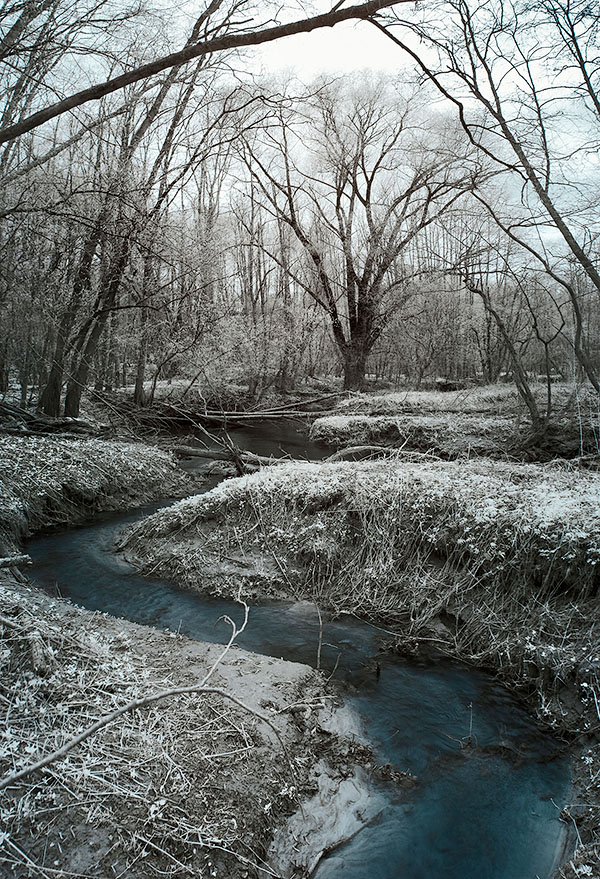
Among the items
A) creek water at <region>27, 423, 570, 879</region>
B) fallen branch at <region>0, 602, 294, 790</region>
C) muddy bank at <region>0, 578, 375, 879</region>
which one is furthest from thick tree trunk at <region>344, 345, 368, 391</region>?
fallen branch at <region>0, 602, 294, 790</region>

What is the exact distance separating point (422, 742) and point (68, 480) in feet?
24.2

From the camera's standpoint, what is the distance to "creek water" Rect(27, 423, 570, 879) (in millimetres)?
3037

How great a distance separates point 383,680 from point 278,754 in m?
1.65

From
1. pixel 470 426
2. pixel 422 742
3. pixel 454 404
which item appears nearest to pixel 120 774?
pixel 422 742

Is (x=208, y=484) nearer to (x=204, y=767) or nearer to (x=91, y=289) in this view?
(x=91, y=289)

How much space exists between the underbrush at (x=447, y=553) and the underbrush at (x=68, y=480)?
72.9 inches

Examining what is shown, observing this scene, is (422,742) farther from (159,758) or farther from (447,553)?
(447,553)

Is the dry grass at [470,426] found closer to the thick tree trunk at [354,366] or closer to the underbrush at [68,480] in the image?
the thick tree trunk at [354,366]

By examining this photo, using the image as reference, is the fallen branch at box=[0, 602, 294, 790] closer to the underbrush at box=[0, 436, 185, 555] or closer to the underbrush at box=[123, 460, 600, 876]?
the underbrush at box=[123, 460, 600, 876]

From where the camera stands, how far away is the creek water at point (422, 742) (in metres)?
3.04

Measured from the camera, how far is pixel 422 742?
394cm

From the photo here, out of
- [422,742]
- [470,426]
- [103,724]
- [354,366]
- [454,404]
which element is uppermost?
[354,366]

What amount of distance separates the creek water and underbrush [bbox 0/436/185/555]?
1.86 metres

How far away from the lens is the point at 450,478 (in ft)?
23.1
